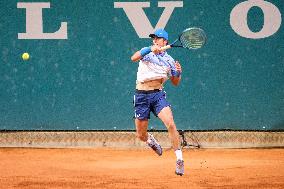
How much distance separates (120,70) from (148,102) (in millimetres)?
2518

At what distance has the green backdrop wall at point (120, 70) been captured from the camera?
30.9 ft

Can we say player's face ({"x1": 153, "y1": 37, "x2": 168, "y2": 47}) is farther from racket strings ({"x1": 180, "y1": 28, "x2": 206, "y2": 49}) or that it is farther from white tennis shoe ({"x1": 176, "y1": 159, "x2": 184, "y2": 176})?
white tennis shoe ({"x1": 176, "y1": 159, "x2": 184, "y2": 176})

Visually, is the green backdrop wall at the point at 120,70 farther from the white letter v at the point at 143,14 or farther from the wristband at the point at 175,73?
the wristband at the point at 175,73

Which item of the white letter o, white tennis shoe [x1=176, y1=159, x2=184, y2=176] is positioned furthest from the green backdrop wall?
white tennis shoe [x1=176, y1=159, x2=184, y2=176]

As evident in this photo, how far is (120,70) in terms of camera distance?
31.3 ft

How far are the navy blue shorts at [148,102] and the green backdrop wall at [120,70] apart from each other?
→ 7.69 feet

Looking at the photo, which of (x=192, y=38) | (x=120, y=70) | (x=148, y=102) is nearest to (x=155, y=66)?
(x=148, y=102)

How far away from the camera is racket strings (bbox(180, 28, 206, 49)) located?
6887mm

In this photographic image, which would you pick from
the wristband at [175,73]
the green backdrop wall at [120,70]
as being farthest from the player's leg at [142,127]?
the green backdrop wall at [120,70]

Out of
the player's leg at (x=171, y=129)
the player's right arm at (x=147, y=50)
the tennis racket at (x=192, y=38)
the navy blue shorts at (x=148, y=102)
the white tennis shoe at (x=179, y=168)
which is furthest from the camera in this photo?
the navy blue shorts at (x=148, y=102)

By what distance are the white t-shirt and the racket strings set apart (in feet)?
1.04

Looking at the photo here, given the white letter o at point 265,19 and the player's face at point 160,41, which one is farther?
the white letter o at point 265,19

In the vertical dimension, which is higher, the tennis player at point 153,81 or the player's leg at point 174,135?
the tennis player at point 153,81

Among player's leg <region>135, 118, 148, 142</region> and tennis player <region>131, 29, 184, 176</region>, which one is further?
player's leg <region>135, 118, 148, 142</region>
